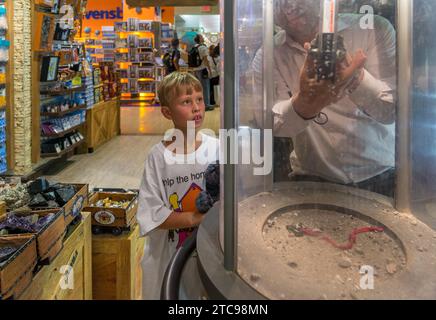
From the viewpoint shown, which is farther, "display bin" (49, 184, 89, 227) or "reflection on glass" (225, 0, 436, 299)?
"display bin" (49, 184, 89, 227)

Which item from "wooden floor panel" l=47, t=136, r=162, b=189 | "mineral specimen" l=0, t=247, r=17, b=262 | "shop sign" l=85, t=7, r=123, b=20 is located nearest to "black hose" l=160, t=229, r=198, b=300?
"mineral specimen" l=0, t=247, r=17, b=262

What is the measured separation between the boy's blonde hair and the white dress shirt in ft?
1.02

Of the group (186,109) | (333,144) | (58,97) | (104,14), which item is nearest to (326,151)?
(333,144)

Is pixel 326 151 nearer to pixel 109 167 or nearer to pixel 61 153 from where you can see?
pixel 109 167

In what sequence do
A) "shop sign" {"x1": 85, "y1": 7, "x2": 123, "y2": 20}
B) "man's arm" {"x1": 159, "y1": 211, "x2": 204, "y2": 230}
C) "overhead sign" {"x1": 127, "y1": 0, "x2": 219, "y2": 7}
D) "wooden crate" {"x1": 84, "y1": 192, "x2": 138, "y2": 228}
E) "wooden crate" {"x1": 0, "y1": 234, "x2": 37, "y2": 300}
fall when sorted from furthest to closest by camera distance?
"shop sign" {"x1": 85, "y1": 7, "x2": 123, "y2": 20} → "overhead sign" {"x1": 127, "y1": 0, "x2": 219, "y2": 7} → "wooden crate" {"x1": 84, "y1": 192, "x2": 138, "y2": 228} → "wooden crate" {"x1": 0, "y1": 234, "x2": 37, "y2": 300} → "man's arm" {"x1": 159, "y1": 211, "x2": 204, "y2": 230}

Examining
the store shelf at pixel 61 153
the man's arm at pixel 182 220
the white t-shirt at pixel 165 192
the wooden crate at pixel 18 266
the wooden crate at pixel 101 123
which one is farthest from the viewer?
the wooden crate at pixel 101 123

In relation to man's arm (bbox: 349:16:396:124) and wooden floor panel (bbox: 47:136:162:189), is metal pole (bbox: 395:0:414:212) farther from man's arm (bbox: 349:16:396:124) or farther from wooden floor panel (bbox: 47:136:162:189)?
wooden floor panel (bbox: 47:136:162:189)

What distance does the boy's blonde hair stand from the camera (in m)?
1.34

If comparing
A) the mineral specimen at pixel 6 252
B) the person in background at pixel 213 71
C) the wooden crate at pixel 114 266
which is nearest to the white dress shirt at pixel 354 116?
the mineral specimen at pixel 6 252

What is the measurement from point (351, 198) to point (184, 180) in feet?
1.72

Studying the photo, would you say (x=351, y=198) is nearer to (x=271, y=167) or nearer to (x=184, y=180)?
(x=271, y=167)

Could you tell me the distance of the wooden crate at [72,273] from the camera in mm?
1777

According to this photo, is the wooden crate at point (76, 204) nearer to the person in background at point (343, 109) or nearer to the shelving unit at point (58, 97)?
the person in background at point (343, 109)
